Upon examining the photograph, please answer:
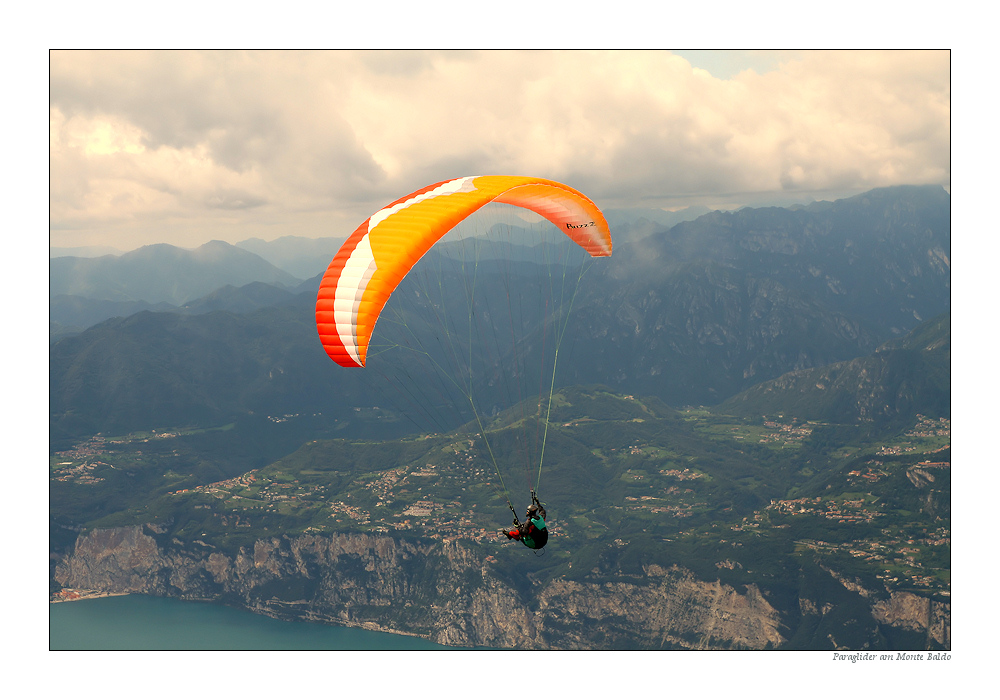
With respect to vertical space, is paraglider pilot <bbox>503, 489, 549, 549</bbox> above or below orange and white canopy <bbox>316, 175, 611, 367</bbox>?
A: below

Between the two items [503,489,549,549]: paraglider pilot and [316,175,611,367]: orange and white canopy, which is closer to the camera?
[316,175,611,367]: orange and white canopy

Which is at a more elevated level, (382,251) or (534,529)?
(382,251)

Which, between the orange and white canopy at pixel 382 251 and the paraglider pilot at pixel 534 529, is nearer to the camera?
the orange and white canopy at pixel 382 251

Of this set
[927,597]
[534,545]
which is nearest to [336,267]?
[534,545]

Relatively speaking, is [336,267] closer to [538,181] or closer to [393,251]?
[393,251]

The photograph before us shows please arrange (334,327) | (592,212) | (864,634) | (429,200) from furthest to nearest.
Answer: (864,634) → (592,212) → (429,200) → (334,327)

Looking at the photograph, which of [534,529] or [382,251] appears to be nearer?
[382,251]

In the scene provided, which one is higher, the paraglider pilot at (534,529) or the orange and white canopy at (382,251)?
the orange and white canopy at (382,251)

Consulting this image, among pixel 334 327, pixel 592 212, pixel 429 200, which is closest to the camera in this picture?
pixel 334 327
